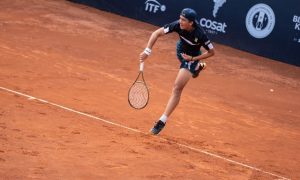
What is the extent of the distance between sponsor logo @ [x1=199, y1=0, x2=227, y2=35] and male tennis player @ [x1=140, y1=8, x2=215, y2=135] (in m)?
9.57

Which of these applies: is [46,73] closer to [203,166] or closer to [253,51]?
[203,166]

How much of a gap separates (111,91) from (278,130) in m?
3.41

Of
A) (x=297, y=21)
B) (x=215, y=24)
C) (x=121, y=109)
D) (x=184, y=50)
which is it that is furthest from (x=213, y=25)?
(x=184, y=50)

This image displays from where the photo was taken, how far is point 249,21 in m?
19.5

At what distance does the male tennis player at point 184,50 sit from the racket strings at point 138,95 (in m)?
0.42

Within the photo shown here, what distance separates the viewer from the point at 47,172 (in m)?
7.67

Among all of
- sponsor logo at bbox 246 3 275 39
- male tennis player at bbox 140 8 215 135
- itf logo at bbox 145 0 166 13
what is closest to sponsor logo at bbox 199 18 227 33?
sponsor logo at bbox 246 3 275 39

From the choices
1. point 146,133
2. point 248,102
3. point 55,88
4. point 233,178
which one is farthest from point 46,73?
point 233,178

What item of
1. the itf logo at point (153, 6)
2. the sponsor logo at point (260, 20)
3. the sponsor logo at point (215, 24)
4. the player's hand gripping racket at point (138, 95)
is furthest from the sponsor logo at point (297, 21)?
the player's hand gripping racket at point (138, 95)

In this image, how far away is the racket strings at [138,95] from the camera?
10.5 meters

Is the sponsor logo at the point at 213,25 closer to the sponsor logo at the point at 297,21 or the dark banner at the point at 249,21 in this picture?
the dark banner at the point at 249,21

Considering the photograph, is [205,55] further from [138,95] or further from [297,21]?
[297,21]

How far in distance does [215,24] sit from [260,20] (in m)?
1.49

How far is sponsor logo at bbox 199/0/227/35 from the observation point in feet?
65.3
